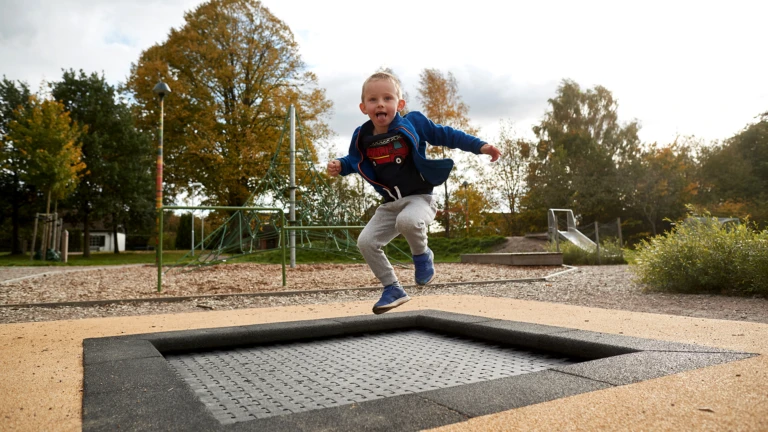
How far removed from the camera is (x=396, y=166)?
8.64 feet

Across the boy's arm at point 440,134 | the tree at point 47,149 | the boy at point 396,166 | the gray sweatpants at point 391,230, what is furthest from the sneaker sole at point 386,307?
the tree at point 47,149

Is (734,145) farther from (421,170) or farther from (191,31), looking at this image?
(421,170)

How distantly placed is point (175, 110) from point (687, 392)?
1652 cm

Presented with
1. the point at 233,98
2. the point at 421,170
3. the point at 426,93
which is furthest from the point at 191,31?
the point at 421,170

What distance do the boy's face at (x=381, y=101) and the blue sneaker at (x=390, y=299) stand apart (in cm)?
85

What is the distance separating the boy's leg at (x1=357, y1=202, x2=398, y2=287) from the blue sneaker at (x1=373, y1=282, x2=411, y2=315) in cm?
4

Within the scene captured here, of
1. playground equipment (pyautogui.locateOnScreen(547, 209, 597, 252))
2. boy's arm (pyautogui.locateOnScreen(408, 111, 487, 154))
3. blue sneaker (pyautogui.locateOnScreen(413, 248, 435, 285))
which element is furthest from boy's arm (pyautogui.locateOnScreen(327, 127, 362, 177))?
playground equipment (pyautogui.locateOnScreen(547, 209, 597, 252))

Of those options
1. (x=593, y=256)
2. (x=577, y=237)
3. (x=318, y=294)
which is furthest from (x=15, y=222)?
(x=593, y=256)

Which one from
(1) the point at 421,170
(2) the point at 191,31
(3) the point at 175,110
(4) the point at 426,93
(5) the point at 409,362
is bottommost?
(5) the point at 409,362

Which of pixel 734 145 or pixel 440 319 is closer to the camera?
pixel 440 319

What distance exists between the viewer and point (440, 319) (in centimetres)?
353

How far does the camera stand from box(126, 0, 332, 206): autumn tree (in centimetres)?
1558

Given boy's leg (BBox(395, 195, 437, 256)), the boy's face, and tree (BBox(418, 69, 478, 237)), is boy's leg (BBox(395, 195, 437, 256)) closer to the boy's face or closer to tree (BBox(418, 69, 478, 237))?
the boy's face

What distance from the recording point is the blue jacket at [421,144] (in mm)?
2561
